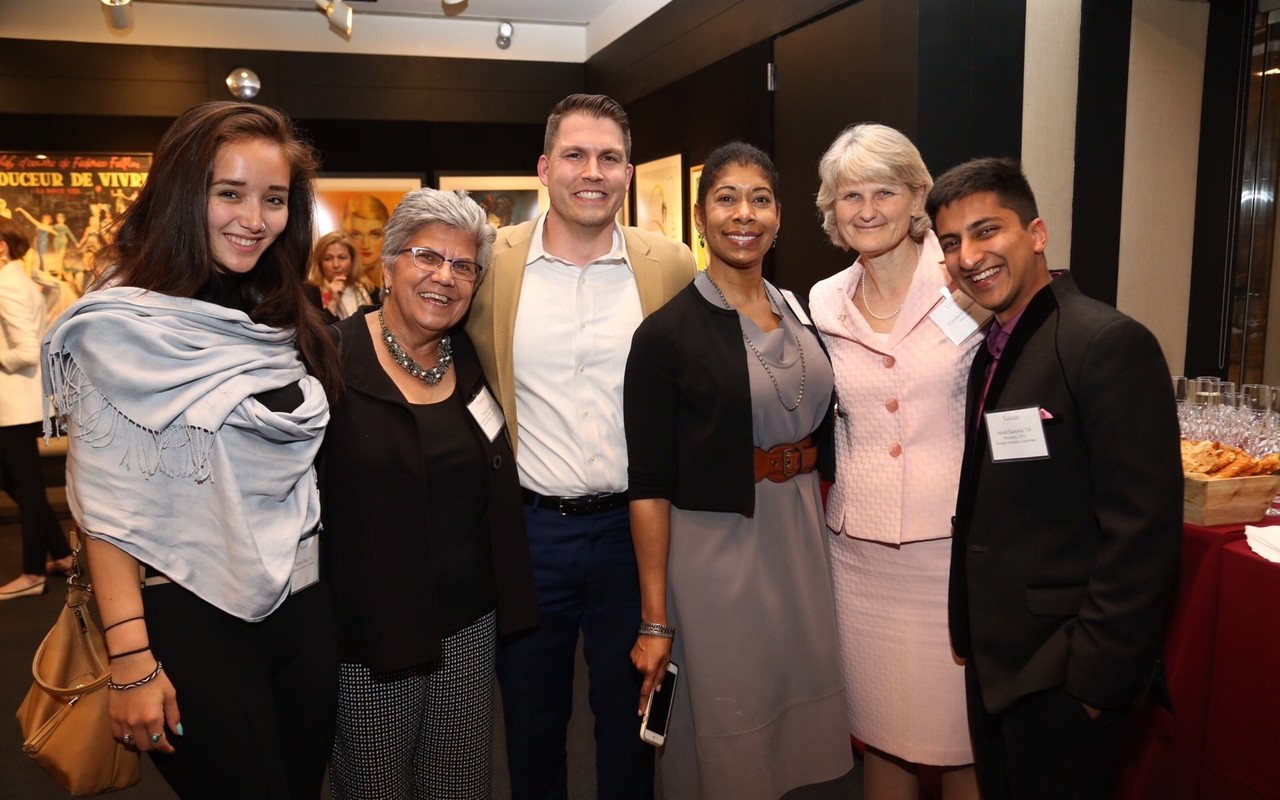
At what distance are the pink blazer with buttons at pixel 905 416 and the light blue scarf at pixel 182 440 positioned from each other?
1321mm

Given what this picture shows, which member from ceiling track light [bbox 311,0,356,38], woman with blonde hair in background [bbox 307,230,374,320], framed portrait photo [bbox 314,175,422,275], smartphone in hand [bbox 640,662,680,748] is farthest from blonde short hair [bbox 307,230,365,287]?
smartphone in hand [bbox 640,662,680,748]

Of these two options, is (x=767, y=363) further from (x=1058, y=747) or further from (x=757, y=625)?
(x=1058, y=747)

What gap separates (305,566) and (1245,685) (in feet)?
7.45

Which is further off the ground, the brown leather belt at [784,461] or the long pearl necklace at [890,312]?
the long pearl necklace at [890,312]

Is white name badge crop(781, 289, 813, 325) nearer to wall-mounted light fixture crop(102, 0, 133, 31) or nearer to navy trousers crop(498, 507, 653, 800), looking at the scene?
navy trousers crop(498, 507, 653, 800)

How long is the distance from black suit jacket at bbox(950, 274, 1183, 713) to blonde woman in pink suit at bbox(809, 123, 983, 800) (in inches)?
8.1

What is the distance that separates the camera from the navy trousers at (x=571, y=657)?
7.36 ft

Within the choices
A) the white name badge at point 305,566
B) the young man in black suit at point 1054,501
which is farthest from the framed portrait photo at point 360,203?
the young man in black suit at point 1054,501

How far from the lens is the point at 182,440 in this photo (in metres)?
1.59

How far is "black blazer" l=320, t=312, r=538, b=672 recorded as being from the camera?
1861mm

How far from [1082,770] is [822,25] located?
11.9 ft

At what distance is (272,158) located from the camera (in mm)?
1700

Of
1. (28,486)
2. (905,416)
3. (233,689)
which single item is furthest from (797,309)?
(28,486)

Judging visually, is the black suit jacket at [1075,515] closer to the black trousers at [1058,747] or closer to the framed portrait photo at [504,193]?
the black trousers at [1058,747]
